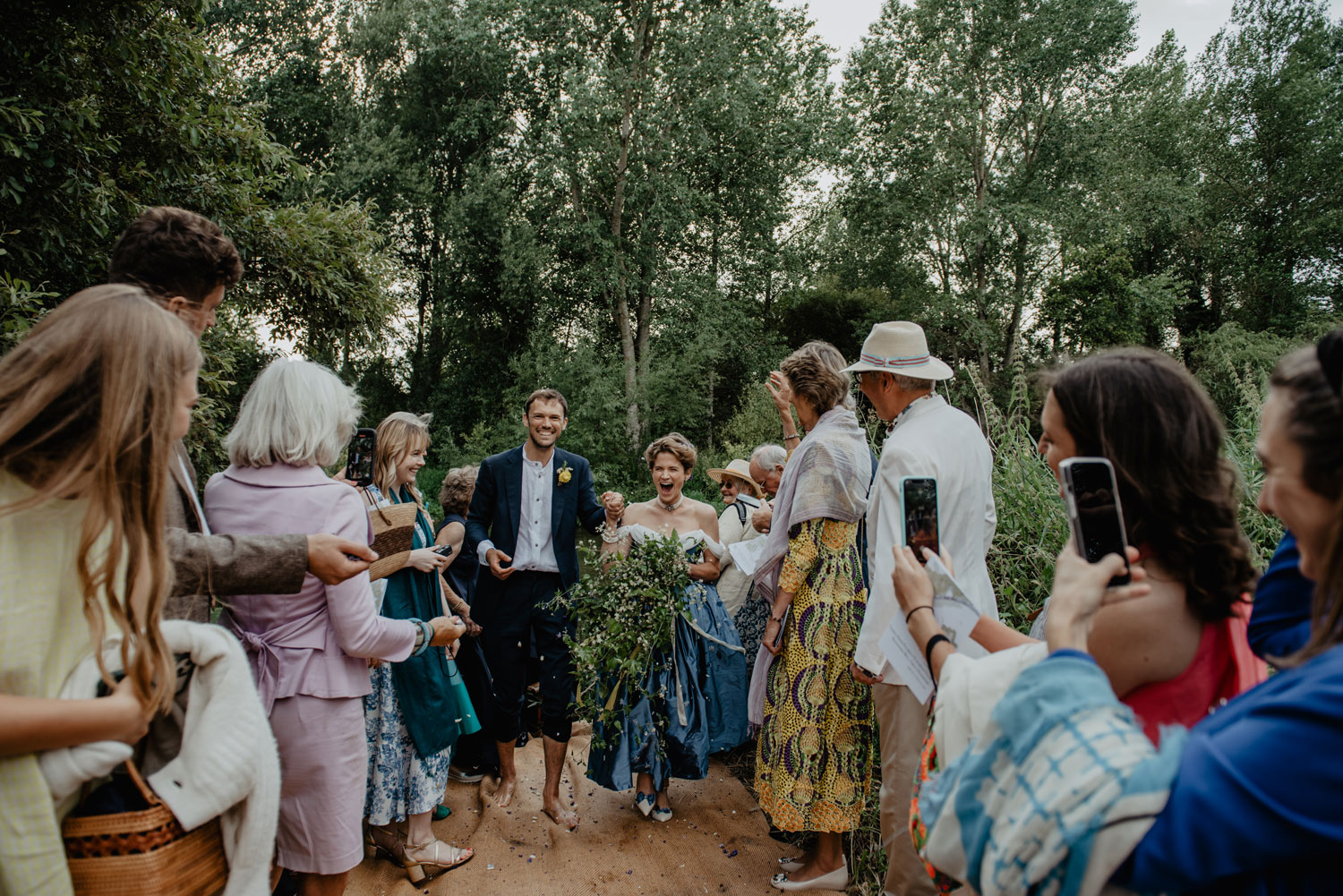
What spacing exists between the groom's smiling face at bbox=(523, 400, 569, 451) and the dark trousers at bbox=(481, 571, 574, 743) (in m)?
0.81

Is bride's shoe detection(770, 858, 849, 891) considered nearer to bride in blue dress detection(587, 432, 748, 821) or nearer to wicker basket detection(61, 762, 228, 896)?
bride in blue dress detection(587, 432, 748, 821)

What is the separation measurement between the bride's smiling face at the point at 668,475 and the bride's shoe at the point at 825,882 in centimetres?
204

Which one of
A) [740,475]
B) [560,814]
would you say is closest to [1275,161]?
[740,475]

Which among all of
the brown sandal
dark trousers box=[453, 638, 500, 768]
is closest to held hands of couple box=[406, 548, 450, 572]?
dark trousers box=[453, 638, 500, 768]

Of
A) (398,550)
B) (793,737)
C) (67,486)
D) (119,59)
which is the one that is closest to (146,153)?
(119,59)

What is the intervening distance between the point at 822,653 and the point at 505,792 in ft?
7.04

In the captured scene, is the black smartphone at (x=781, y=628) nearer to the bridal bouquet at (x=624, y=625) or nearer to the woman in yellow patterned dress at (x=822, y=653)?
the woman in yellow patterned dress at (x=822, y=653)

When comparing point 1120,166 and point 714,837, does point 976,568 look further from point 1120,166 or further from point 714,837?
point 1120,166

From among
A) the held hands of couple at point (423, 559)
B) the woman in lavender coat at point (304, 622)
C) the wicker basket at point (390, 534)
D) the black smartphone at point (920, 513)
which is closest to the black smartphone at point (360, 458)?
the wicker basket at point (390, 534)

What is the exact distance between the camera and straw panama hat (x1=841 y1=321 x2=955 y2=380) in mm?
2930

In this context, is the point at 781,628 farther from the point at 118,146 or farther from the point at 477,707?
the point at 118,146

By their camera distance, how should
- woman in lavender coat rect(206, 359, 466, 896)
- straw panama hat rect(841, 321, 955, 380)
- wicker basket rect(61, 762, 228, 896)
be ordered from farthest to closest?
straw panama hat rect(841, 321, 955, 380)
woman in lavender coat rect(206, 359, 466, 896)
wicker basket rect(61, 762, 228, 896)

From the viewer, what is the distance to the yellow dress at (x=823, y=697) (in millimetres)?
3256

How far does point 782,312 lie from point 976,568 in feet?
69.8
